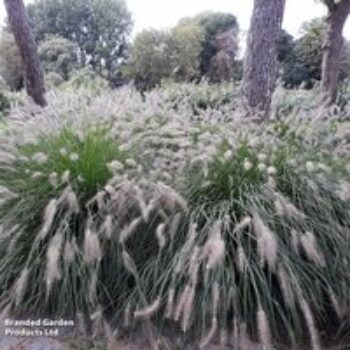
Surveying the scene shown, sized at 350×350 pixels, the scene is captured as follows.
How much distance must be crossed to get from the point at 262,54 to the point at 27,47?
301cm

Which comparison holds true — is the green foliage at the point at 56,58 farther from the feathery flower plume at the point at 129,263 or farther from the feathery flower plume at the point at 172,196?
the feathery flower plume at the point at 129,263

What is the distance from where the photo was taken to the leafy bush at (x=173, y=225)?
262cm

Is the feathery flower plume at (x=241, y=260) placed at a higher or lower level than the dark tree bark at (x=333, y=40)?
lower

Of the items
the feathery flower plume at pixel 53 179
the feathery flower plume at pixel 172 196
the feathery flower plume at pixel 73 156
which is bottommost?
the feathery flower plume at pixel 172 196

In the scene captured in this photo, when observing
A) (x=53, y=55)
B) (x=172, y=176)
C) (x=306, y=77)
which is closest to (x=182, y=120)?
(x=172, y=176)

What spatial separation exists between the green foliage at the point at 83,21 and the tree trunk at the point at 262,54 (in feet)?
85.3

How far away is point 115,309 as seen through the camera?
285cm

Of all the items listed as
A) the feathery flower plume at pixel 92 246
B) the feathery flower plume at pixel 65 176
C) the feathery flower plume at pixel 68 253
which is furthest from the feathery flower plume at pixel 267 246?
the feathery flower plume at pixel 65 176

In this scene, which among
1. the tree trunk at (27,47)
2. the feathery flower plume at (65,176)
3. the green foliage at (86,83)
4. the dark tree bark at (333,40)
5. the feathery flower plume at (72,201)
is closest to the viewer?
the feathery flower plume at (72,201)

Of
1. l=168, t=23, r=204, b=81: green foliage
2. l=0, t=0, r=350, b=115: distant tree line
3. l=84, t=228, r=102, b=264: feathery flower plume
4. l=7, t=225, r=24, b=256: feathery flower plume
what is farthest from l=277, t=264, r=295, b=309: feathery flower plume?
l=168, t=23, r=204, b=81: green foliage

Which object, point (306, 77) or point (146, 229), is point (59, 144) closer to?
point (146, 229)

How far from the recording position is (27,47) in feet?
19.8

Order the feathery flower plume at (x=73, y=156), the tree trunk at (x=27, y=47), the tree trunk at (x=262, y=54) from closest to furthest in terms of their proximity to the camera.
Answer: the feathery flower plume at (x=73, y=156)
the tree trunk at (x=262, y=54)
the tree trunk at (x=27, y=47)

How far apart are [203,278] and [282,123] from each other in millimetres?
1747
